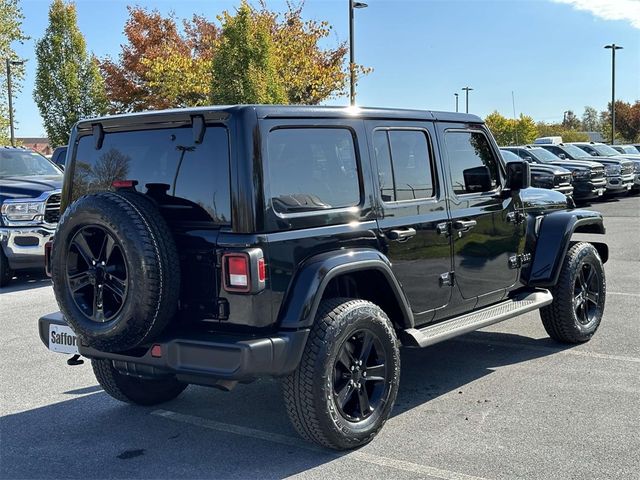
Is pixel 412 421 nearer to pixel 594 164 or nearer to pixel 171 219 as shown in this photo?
pixel 171 219

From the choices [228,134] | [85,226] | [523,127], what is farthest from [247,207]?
[523,127]

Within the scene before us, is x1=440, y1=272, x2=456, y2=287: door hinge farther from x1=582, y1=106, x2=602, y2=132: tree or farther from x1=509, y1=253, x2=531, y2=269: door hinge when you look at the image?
x1=582, y1=106, x2=602, y2=132: tree

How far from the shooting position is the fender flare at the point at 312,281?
12.2 feet

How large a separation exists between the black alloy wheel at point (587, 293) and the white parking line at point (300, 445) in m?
2.87

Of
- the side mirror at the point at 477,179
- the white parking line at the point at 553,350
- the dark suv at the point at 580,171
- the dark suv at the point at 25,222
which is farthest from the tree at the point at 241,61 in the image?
the side mirror at the point at 477,179

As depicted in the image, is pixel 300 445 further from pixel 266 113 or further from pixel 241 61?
pixel 241 61

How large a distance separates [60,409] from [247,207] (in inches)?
86.1

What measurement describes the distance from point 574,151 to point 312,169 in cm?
1980

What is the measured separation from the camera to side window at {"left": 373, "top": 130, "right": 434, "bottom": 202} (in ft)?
14.8

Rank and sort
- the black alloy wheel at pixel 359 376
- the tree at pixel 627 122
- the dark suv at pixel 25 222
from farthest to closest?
the tree at pixel 627 122 → the dark suv at pixel 25 222 → the black alloy wheel at pixel 359 376

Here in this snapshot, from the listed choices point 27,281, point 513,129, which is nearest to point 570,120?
point 513,129

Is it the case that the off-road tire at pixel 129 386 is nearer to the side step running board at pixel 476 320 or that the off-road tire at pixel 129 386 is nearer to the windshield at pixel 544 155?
the side step running board at pixel 476 320

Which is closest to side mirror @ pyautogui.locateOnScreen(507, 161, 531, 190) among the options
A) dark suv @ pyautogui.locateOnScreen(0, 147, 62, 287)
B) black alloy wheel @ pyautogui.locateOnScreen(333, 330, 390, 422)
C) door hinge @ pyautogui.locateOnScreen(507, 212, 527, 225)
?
door hinge @ pyautogui.locateOnScreen(507, 212, 527, 225)

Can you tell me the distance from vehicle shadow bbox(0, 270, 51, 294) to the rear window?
581 centimetres
